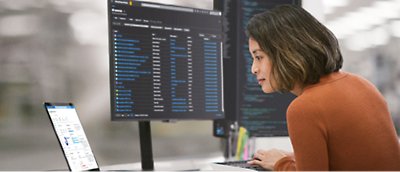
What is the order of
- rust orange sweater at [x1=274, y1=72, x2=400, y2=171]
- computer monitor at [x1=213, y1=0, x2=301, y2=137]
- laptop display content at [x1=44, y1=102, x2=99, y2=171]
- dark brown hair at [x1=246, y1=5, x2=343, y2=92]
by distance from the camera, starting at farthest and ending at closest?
computer monitor at [x1=213, y1=0, x2=301, y2=137]
laptop display content at [x1=44, y1=102, x2=99, y2=171]
dark brown hair at [x1=246, y1=5, x2=343, y2=92]
rust orange sweater at [x1=274, y1=72, x2=400, y2=171]

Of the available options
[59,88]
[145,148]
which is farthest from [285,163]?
[59,88]

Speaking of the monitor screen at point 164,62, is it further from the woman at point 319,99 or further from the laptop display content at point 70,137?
the woman at point 319,99

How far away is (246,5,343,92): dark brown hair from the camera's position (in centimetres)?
157

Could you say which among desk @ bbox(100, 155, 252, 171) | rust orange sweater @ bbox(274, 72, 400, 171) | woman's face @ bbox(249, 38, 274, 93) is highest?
woman's face @ bbox(249, 38, 274, 93)

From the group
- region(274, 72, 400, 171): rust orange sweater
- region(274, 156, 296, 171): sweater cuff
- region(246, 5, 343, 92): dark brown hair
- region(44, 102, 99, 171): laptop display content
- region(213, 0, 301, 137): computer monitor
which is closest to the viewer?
region(274, 72, 400, 171): rust orange sweater

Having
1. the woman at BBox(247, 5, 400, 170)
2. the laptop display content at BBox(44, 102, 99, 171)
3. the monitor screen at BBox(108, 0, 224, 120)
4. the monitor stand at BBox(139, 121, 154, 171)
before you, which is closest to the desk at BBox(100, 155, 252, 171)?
the monitor stand at BBox(139, 121, 154, 171)

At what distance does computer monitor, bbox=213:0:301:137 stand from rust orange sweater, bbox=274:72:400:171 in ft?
3.80

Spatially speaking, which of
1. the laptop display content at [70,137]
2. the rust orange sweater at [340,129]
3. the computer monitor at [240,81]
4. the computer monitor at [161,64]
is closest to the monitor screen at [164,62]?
the computer monitor at [161,64]

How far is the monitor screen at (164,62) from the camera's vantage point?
2.12m

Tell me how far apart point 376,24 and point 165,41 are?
5.71ft

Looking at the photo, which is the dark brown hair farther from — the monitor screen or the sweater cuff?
the monitor screen

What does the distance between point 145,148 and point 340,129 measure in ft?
3.20

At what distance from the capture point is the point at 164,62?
87.4 inches

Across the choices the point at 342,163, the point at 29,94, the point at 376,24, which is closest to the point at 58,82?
the point at 29,94
